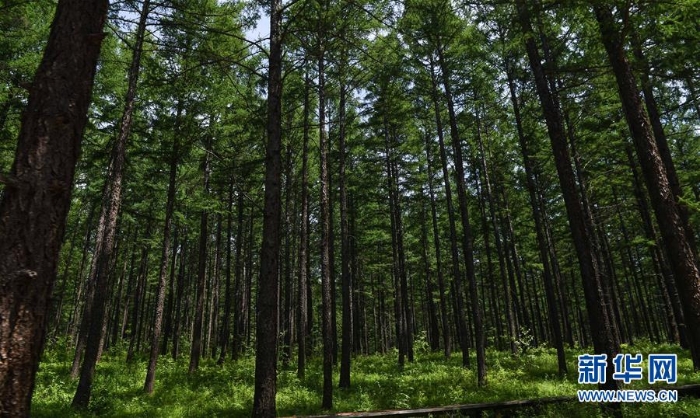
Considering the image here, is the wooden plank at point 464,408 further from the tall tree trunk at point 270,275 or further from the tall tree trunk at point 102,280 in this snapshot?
the tall tree trunk at point 102,280

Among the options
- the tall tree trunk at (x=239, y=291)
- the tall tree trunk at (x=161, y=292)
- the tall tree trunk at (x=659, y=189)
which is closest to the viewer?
the tall tree trunk at (x=659, y=189)

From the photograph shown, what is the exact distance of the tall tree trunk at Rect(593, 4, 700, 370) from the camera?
7.79 metres

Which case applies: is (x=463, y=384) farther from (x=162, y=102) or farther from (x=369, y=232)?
(x=162, y=102)

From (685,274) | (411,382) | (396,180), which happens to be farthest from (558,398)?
(396,180)

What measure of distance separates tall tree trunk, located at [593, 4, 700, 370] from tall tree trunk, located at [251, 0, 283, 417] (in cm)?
721

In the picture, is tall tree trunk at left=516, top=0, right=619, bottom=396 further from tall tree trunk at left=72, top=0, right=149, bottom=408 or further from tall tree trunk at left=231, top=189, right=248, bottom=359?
tall tree trunk at left=231, top=189, right=248, bottom=359

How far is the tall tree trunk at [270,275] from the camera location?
670cm

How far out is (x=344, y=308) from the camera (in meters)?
14.3

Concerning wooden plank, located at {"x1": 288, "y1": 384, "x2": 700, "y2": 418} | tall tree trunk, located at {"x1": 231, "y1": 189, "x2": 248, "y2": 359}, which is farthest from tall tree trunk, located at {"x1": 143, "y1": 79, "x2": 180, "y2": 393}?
tall tree trunk, located at {"x1": 231, "y1": 189, "x2": 248, "y2": 359}

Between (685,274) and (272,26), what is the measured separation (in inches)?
401

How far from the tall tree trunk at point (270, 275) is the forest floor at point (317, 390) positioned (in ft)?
15.5

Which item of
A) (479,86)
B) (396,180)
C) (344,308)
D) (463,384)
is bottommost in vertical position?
(463,384)

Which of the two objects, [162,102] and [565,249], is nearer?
[162,102]

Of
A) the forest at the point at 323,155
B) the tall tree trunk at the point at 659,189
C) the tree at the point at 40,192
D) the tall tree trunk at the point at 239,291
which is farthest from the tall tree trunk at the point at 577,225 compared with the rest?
the tall tree trunk at the point at 239,291
